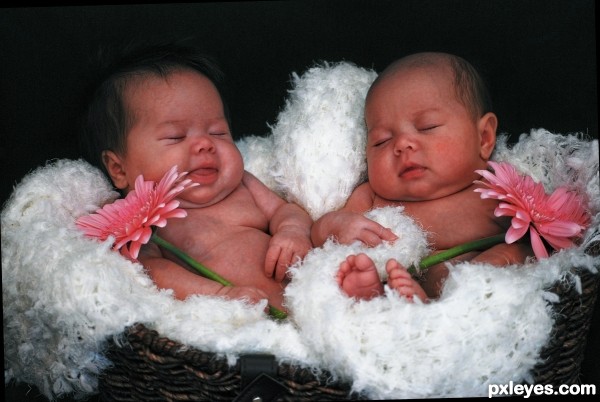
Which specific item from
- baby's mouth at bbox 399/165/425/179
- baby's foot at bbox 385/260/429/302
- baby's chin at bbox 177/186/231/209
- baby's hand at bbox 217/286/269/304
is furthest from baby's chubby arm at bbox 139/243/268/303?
baby's mouth at bbox 399/165/425/179

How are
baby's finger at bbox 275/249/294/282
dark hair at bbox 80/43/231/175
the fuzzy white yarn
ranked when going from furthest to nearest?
the fuzzy white yarn
dark hair at bbox 80/43/231/175
baby's finger at bbox 275/249/294/282

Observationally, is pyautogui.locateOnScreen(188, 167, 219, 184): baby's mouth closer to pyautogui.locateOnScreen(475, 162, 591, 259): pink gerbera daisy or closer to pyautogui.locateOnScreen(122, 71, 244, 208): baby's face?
pyautogui.locateOnScreen(122, 71, 244, 208): baby's face

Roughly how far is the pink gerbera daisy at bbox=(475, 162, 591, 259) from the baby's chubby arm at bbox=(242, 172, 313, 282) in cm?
34

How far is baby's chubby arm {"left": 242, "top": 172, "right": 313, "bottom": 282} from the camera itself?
1.54m

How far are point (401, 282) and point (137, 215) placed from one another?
0.48m

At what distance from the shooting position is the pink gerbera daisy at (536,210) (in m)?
1.45

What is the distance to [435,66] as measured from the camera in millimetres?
1643

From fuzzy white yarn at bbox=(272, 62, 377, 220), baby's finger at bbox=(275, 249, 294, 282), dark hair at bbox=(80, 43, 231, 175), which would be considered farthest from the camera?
fuzzy white yarn at bbox=(272, 62, 377, 220)

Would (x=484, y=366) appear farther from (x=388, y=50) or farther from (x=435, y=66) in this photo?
(x=388, y=50)

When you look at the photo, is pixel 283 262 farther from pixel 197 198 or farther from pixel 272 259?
pixel 197 198

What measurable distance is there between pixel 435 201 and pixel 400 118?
6.8 inches

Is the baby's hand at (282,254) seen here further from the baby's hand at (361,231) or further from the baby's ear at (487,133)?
the baby's ear at (487,133)

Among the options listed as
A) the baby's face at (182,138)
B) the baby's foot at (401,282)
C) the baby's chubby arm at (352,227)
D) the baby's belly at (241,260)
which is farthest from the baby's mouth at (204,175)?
the baby's foot at (401,282)

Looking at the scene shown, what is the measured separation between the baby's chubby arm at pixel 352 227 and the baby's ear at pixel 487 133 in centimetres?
24
